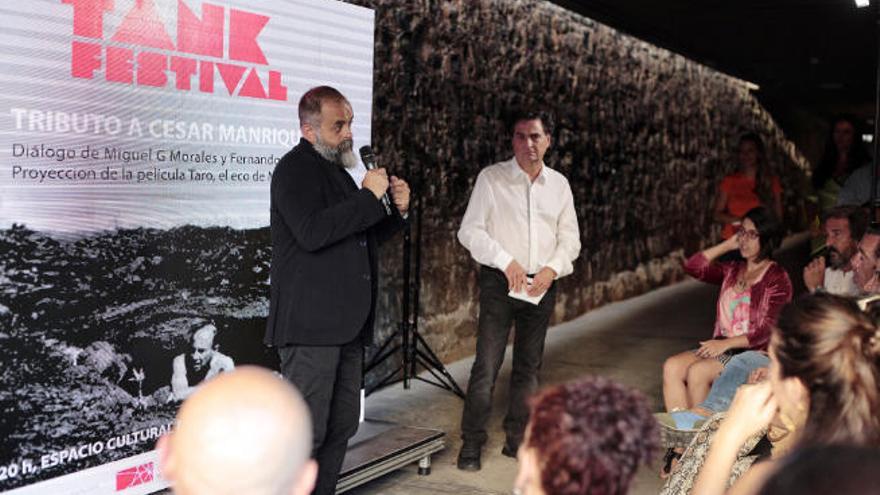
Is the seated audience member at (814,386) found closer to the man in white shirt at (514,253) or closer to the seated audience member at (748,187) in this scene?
the man in white shirt at (514,253)

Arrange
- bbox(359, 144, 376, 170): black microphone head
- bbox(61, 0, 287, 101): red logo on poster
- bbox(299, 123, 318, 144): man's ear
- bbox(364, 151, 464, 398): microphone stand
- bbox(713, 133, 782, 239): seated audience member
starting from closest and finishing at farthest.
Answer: bbox(61, 0, 287, 101): red logo on poster
bbox(299, 123, 318, 144): man's ear
bbox(359, 144, 376, 170): black microphone head
bbox(364, 151, 464, 398): microphone stand
bbox(713, 133, 782, 239): seated audience member

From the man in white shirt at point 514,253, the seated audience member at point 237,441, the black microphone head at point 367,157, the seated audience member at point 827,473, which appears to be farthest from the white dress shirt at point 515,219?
the seated audience member at point 827,473

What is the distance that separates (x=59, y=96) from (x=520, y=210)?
2.11 m

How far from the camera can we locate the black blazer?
307 cm

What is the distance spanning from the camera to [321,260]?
3.14 m

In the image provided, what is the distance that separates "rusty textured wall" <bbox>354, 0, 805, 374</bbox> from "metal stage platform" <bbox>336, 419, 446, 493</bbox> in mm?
1369

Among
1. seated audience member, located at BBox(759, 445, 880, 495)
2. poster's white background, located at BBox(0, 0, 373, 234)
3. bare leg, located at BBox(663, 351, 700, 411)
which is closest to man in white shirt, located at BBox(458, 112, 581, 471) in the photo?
bare leg, located at BBox(663, 351, 700, 411)

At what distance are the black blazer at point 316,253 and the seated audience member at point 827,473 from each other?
2169 millimetres

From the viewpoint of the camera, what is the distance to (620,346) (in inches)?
284

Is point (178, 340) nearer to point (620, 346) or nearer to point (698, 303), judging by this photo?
point (620, 346)

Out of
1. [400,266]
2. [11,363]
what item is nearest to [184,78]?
[11,363]

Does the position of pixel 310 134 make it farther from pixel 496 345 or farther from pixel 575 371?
pixel 575 371

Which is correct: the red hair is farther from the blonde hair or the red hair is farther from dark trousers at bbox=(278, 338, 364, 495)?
dark trousers at bbox=(278, 338, 364, 495)

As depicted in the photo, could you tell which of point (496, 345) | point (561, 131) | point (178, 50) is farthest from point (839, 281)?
point (561, 131)
